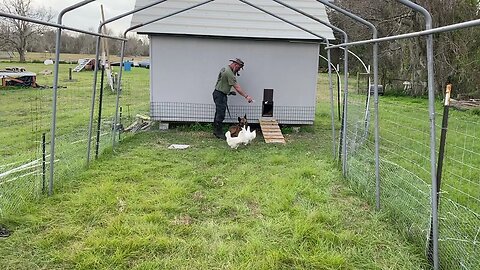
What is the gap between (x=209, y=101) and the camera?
A: 843cm

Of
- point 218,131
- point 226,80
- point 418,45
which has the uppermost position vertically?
point 418,45

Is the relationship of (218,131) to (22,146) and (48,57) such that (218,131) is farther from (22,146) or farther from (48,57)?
(48,57)

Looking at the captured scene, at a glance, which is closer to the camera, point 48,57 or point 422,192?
point 422,192

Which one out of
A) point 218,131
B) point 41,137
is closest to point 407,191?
point 218,131

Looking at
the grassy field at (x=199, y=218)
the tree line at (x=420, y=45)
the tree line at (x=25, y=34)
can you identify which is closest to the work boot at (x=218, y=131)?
the grassy field at (x=199, y=218)

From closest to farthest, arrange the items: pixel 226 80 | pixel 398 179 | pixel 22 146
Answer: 1. pixel 398 179
2. pixel 22 146
3. pixel 226 80

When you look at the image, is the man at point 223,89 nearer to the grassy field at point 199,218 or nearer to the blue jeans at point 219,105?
the blue jeans at point 219,105

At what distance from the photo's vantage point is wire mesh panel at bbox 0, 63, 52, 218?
13.4 feet

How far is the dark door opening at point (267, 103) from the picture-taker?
8.43 metres

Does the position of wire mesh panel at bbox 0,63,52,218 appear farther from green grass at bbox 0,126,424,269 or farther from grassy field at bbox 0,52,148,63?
grassy field at bbox 0,52,148,63

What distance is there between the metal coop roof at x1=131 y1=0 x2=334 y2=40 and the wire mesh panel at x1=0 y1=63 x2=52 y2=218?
2986mm

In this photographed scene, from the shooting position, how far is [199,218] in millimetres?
3869

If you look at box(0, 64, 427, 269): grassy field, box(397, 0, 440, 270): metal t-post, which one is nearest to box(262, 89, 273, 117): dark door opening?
box(0, 64, 427, 269): grassy field

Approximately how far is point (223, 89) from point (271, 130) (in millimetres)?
1279
